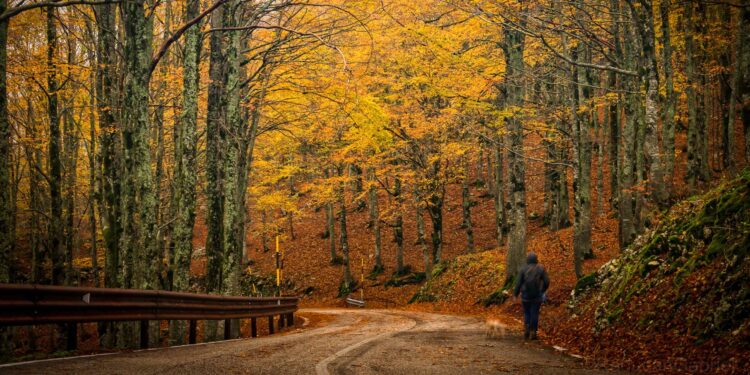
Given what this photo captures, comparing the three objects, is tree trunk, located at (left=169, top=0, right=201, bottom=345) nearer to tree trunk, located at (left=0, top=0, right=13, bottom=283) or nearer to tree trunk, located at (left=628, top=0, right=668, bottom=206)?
tree trunk, located at (left=0, top=0, right=13, bottom=283)

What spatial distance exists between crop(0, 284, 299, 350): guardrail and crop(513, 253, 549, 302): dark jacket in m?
6.37

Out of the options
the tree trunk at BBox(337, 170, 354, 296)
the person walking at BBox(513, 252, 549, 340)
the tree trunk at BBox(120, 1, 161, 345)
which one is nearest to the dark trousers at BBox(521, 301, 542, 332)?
the person walking at BBox(513, 252, 549, 340)

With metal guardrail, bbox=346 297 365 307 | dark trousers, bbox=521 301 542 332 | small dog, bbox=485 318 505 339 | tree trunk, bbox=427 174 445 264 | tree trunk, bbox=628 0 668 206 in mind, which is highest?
tree trunk, bbox=628 0 668 206

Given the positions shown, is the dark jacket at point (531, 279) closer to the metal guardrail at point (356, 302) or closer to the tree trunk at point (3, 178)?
the tree trunk at point (3, 178)

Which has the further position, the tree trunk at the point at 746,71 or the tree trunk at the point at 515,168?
the tree trunk at the point at 515,168

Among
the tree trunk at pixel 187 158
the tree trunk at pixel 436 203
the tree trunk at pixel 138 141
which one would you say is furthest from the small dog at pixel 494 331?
the tree trunk at pixel 436 203

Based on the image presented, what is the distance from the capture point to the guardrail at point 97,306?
700 centimetres

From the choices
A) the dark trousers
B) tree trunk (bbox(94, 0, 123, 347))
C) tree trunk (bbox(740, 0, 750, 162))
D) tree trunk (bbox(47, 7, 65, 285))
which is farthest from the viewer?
tree trunk (bbox(47, 7, 65, 285))

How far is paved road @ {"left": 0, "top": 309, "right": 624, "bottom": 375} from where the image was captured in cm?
681

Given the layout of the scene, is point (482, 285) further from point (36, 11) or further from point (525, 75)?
point (36, 11)

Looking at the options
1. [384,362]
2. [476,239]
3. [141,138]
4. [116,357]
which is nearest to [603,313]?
[384,362]

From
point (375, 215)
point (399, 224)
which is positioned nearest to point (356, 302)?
point (399, 224)

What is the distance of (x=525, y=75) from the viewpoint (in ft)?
59.2

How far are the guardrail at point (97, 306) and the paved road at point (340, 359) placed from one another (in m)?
0.63
